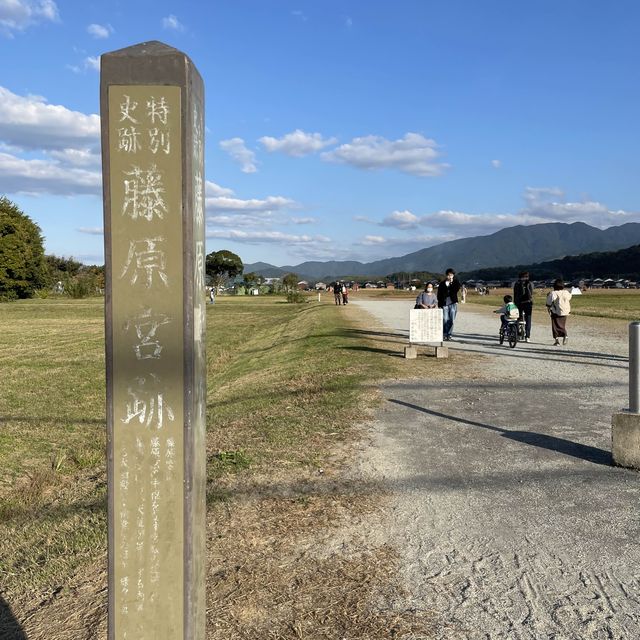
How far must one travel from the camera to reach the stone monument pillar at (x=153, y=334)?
2107 mm

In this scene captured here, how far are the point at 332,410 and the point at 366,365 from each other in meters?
3.88

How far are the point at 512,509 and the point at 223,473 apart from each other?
2.42m

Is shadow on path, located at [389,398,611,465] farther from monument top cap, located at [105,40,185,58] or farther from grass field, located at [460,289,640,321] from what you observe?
grass field, located at [460,289,640,321]

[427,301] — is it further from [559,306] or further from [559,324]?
[559,324]

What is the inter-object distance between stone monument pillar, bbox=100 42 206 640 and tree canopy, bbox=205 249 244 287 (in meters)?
99.1

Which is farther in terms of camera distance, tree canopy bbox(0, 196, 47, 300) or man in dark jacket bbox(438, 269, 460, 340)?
tree canopy bbox(0, 196, 47, 300)

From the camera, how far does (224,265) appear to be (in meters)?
103

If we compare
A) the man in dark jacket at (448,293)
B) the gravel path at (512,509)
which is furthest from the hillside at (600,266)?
the gravel path at (512,509)

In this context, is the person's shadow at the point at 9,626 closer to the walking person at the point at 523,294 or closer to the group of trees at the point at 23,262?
the walking person at the point at 523,294

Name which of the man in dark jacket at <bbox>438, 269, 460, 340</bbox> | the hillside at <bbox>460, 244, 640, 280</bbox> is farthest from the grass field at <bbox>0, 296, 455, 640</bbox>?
the hillside at <bbox>460, 244, 640, 280</bbox>

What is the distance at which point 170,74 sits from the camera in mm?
2082

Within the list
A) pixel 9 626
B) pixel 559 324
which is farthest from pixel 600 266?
pixel 9 626

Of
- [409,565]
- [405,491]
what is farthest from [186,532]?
[405,491]

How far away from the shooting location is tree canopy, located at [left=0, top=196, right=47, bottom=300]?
60594mm
